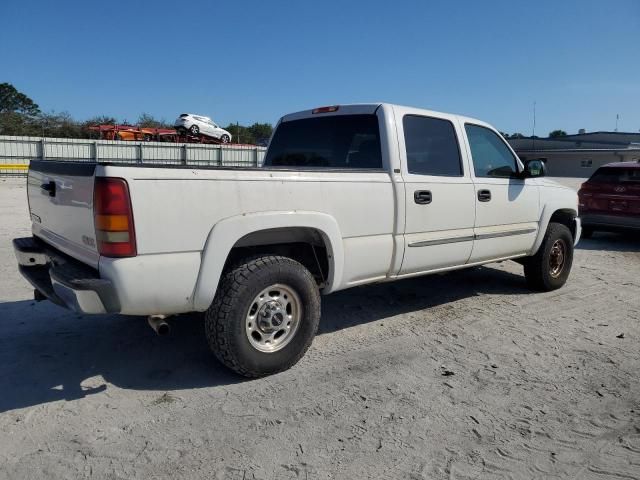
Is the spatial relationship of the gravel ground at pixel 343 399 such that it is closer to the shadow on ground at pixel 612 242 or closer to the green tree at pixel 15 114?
the shadow on ground at pixel 612 242

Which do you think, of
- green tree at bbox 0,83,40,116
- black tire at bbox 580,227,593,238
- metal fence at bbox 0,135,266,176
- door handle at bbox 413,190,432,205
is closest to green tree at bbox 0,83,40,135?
green tree at bbox 0,83,40,116

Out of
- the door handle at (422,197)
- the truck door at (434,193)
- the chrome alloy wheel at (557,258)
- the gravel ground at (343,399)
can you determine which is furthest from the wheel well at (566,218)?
the door handle at (422,197)

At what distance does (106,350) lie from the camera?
4023mm

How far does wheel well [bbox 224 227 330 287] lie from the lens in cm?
355

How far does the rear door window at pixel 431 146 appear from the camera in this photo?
14.5 feet

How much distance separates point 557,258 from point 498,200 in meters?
1.64

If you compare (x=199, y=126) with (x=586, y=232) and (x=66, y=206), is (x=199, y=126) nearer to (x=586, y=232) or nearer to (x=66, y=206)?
(x=586, y=232)

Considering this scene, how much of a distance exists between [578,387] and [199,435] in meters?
2.57

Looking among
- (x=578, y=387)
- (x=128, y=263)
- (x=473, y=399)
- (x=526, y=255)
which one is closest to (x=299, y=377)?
(x=473, y=399)

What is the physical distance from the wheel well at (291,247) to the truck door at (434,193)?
742mm

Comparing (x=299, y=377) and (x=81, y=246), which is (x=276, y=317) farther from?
(x=81, y=246)

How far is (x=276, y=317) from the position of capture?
3.59 metres

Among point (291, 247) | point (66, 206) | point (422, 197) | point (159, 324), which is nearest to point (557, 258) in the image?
point (422, 197)

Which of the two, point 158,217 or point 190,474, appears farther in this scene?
point 158,217
